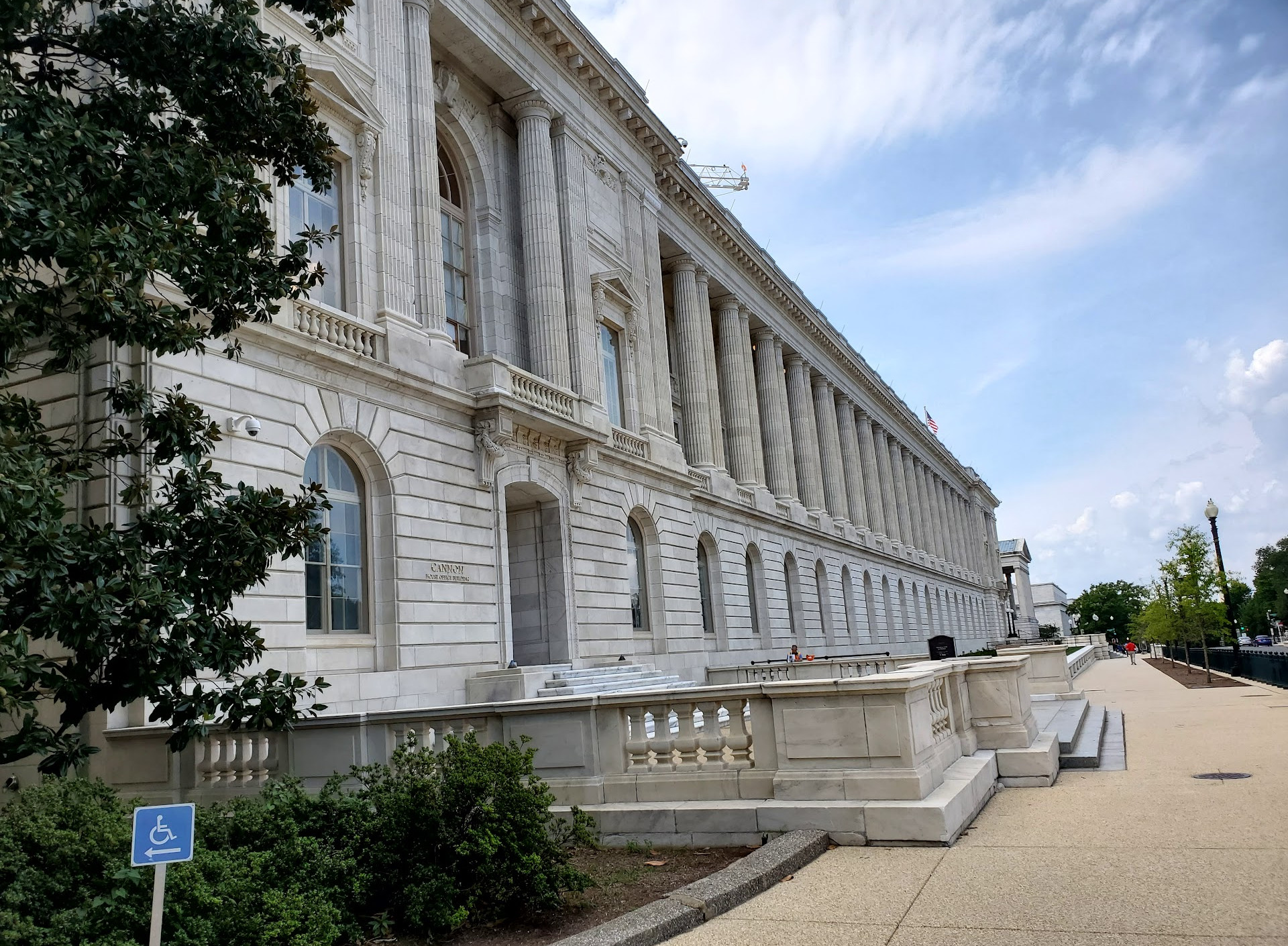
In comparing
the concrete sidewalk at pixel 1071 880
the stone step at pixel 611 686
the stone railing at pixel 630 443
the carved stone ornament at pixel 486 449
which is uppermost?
the stone railing at pixel 630 443

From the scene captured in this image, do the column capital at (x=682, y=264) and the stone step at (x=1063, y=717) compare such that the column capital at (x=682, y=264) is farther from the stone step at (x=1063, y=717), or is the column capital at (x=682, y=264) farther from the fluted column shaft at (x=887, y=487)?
the fluted column shaft at (x=887, y=487)

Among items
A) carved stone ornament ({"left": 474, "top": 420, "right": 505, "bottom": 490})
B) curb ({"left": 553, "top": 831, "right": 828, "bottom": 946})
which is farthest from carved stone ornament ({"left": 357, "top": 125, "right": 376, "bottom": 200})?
curb ({"left": 553, "top": 831, "right": 828, "bottom": 946})

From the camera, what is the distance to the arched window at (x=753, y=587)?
39.9m

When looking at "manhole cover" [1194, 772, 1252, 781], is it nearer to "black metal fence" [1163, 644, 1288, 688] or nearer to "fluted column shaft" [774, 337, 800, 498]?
"black metal fence" [1163, 644, 1288, 688]

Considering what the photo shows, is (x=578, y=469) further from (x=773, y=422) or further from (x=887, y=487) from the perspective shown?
(x=887, y=487)

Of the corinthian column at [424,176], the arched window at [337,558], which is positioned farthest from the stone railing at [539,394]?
the arched window at [337,558]

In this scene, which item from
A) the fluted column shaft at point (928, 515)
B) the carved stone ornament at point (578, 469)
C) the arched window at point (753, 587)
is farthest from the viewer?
the fluted column shaft at point (928, 515)

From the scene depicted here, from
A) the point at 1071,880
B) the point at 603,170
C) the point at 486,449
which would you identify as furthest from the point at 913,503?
the point at 1071,880

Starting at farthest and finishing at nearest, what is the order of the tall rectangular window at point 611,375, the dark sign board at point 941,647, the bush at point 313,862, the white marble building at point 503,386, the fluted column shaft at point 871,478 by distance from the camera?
the fluted column shaft at point 871,478 < the tall rectangular window at point 611,375 < the dark sign board at point 941,647 < the white marble building at point 503,386 < the bush at point 313,862

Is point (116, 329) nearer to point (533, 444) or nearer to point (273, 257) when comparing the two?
point (273, 257)

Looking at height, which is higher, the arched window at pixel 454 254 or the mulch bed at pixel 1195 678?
the arched window at pixel 454 254

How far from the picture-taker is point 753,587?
40406 mm

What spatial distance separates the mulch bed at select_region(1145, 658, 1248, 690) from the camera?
1283 inches

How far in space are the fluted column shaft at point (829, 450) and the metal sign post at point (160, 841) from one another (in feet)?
159
